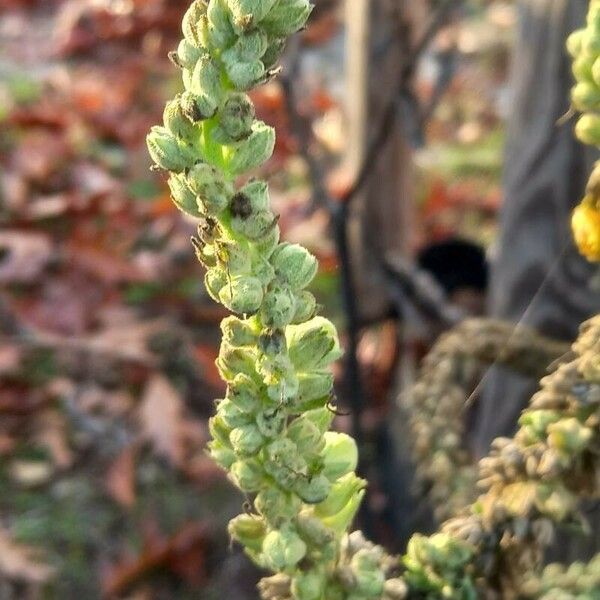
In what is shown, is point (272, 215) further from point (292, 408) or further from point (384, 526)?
point (384, 526)

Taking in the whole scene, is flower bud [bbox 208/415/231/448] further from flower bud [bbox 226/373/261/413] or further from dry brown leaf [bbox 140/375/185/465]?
dry brown leaf [bbox 140/375/185/465]

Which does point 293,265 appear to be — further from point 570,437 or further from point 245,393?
point 570,437

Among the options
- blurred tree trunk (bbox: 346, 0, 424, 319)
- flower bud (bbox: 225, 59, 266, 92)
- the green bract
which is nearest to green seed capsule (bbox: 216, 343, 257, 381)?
the green bract

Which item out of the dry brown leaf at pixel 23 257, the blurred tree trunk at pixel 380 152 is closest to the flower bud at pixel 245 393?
the blurred tree trunk at pixel 380 152

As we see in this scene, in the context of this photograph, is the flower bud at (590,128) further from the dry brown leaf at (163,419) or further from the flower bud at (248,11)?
the dry brown leaf at (163,419)

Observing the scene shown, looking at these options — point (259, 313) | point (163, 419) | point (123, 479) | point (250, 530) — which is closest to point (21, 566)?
point (123, 479)

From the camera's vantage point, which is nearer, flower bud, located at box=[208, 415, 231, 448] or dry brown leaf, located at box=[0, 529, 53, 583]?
flower bud, located at box=[208, 415, 231, 448]

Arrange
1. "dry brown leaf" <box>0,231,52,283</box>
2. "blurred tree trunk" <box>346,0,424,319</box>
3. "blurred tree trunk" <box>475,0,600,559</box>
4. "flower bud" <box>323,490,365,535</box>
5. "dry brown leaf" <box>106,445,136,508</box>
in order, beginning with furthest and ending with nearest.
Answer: "dry brown leaf" <box>0,231,52,283</box> → "dry brown leaf" <box>106,445,136,508</box> → "blurred tree trunk" <box>346,0,424,319</box> → "blurred tree trunk" <box>475,0,600,559</box> → "flower bud" <box>323,490,365,535</box>
